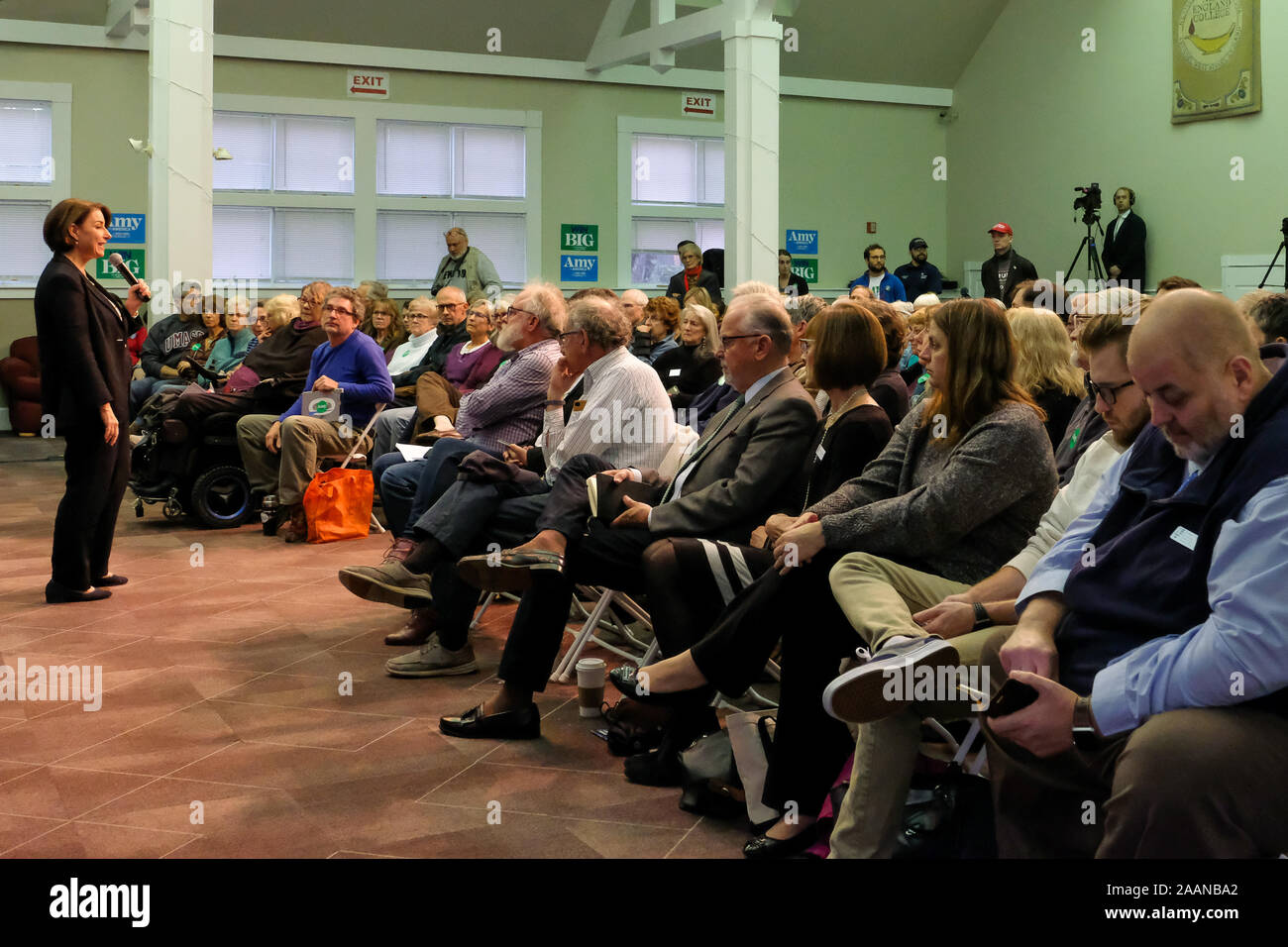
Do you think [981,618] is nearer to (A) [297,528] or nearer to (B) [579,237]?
(A) [297,528]

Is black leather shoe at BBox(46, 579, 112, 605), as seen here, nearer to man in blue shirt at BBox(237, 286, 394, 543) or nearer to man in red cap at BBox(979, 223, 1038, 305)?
man in blue shirt at BBox(237, 286, 394, 543)

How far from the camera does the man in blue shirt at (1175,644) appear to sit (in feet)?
5.65

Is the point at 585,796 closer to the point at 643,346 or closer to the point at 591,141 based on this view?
the point at 643,346

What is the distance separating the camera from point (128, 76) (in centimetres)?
1256

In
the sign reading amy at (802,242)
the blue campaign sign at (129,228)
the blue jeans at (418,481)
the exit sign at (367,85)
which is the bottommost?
the blue jeans at (418,481)

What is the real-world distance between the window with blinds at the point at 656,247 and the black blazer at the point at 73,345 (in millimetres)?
9898

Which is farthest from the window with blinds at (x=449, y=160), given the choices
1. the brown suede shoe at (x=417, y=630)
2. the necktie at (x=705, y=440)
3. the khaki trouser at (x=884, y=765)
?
the khaki trouser at (x=884, y=765)

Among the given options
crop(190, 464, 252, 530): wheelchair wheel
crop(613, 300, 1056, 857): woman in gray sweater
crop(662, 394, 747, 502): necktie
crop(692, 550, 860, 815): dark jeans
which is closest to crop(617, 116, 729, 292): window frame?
crop(190, 464, 252, 530): wheelchair wheel

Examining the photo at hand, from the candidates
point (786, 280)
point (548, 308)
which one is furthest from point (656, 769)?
point (786, 280)

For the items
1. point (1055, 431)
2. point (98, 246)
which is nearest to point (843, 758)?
point (1055, 431)

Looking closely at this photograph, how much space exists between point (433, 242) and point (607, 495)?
10933 mm

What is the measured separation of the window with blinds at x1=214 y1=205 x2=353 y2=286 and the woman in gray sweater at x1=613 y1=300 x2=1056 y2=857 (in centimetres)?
1143

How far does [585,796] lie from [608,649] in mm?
1342

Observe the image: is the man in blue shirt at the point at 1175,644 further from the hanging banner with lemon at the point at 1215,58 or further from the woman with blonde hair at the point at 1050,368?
the hanging banner with lemon at the point at 1215,58
